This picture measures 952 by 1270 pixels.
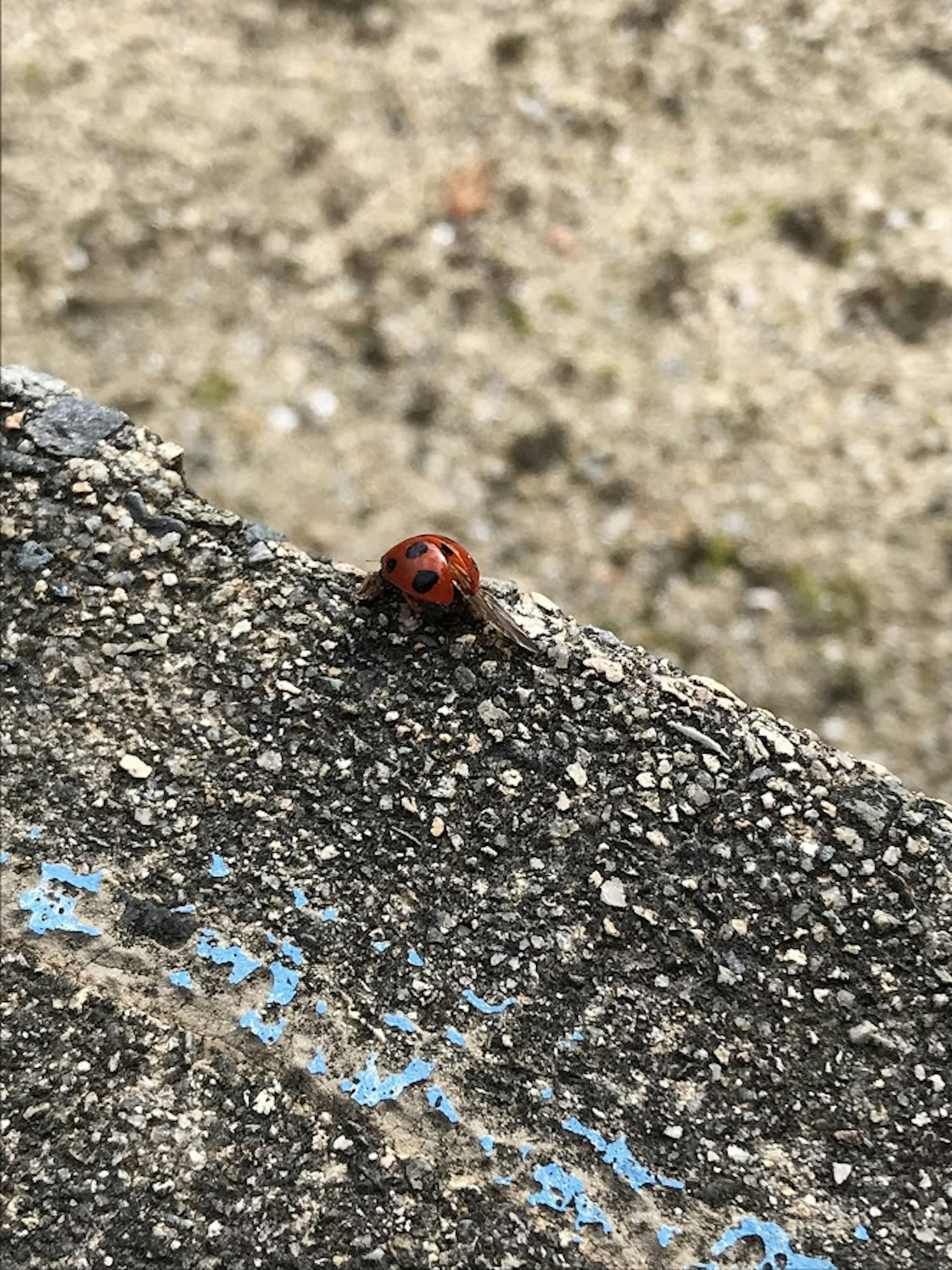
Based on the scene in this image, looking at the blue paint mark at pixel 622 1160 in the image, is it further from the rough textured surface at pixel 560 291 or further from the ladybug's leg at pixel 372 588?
the rough textured surface at pixel 560 291

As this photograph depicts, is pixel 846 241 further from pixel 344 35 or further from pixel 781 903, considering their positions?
pixel 781 903

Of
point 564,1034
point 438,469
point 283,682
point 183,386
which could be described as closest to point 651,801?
point 564,1034

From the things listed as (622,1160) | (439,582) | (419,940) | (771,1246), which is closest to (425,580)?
(439,582)

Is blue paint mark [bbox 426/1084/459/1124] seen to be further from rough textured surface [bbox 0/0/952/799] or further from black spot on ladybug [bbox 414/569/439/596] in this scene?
rough textured surface [bbox 0/0/952/799]

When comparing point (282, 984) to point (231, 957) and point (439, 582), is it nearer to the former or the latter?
point (231, 957)

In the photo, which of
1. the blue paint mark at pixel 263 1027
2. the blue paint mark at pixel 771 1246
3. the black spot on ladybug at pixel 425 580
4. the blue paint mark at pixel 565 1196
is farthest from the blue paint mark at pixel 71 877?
the blue paint mark at pixel 771 1246

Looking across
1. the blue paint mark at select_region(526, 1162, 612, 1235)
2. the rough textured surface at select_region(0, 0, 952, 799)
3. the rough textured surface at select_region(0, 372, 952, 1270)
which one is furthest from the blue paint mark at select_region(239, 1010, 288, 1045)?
the rough textured surface at select_region(0, 0, 952, 799)
